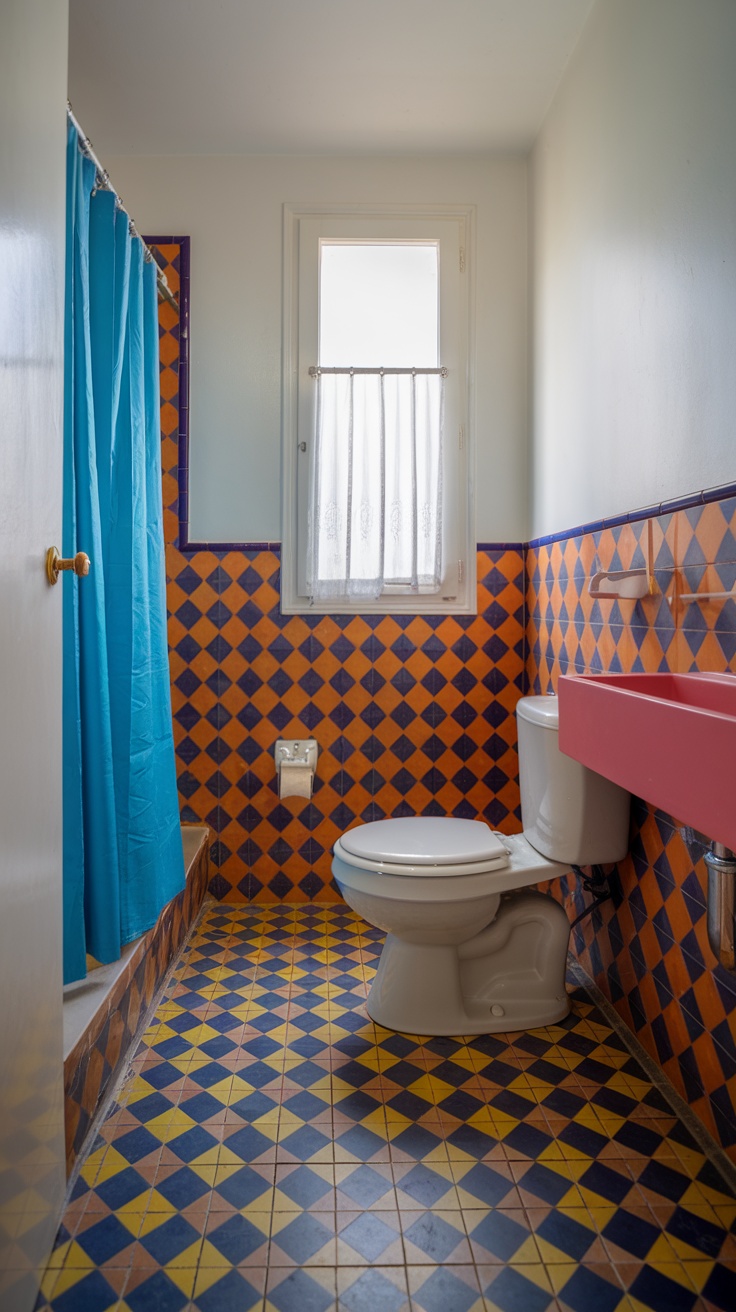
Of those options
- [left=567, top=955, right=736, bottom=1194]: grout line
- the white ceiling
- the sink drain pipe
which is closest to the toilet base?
[left=567, top=955, right=736, bottom=1194]: grout line

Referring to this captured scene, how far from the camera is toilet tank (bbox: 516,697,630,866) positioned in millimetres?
2096

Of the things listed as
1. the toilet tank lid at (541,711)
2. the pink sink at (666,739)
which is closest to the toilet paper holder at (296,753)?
A: the toilet tank lid at (541,711)

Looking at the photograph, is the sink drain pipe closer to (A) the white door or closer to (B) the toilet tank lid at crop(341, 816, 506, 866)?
(B) the toilet tank lid at crop(341, 816, 506, 866)

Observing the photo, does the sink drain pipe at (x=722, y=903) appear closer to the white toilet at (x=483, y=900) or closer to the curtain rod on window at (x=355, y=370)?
the white toilet at (x=483, y=900)

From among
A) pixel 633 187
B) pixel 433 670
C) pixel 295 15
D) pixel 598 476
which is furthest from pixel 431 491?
pixel 295 15

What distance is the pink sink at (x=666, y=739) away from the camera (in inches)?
38.4

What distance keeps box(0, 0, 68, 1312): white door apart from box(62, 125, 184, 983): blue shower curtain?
1.14 ft

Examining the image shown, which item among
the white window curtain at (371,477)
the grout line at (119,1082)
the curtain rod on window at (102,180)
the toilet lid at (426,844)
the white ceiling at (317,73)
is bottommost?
Result: the grout line at (119,1082)

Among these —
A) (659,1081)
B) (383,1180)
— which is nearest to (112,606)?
(383,1180)

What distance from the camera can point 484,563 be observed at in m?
3.05

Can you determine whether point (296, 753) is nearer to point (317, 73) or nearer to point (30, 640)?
point (30, 640)

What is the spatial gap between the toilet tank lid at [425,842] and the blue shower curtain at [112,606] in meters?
0.50

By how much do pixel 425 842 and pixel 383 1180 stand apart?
763 mm

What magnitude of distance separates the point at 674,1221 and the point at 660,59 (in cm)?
218
